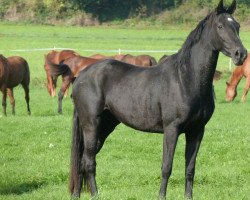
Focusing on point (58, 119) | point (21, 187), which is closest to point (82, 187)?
point (21, 187)

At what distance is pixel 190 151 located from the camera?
7895 millimetres

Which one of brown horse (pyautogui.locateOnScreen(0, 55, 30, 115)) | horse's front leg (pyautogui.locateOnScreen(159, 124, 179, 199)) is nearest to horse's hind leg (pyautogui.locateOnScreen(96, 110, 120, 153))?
horse's front leg (pyautogui.locateOnScreen(159, 124, 179, 199))

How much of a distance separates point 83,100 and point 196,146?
159 centimetres

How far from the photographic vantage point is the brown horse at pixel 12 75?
18484mm

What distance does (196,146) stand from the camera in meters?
7.85

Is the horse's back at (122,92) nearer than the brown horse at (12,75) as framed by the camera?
Yes

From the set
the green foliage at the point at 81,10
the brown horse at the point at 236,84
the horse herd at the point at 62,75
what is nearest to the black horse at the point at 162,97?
the horse herd at the point at 62,75

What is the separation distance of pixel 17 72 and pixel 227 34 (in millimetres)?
12852

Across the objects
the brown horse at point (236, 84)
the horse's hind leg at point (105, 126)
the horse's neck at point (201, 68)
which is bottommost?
the brown horse at point (236, 84)

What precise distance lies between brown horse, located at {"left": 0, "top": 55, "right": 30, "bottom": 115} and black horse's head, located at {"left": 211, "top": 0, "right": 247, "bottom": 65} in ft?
37.5

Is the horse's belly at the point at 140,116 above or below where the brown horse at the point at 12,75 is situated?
above

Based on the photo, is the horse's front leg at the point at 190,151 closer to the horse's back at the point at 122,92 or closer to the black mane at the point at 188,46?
the horse's back at the point at 122,92

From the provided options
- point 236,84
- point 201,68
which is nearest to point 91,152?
point 201,68

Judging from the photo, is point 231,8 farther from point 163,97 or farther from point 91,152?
point 91,152
